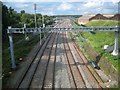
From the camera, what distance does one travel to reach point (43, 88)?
801 inches

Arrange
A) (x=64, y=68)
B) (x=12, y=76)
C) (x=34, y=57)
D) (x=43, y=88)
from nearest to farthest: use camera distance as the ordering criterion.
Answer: (x=43, y=88) < (x=12, y=76) < (x=64, y=68) < (x=34, y=57)

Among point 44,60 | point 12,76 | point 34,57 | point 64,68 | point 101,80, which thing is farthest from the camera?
point 34,57

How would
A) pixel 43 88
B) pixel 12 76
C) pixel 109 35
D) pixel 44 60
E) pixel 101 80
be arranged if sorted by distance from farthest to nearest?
pixel 109 35 < pixel 44 60 < pixel 12 76 < pixel 101 80 < pixel 43 88

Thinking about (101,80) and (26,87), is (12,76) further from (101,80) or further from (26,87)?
(101,80)

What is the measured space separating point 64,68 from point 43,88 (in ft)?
22.3

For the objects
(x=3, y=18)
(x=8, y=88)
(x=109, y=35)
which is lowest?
(x=8, y=88)

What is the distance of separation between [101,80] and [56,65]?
24.8ft

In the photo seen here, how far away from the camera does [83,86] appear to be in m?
20.6

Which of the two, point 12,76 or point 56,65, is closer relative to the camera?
point 12,76

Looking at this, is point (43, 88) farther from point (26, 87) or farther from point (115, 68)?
point (115, 68)

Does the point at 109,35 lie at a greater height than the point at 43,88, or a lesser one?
greater

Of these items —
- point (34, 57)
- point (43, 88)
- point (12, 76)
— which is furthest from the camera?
point (34, 57)

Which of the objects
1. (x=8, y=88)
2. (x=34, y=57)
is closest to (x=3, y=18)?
(x=34, y=57)

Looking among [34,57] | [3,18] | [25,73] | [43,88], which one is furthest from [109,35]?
[43,88]
